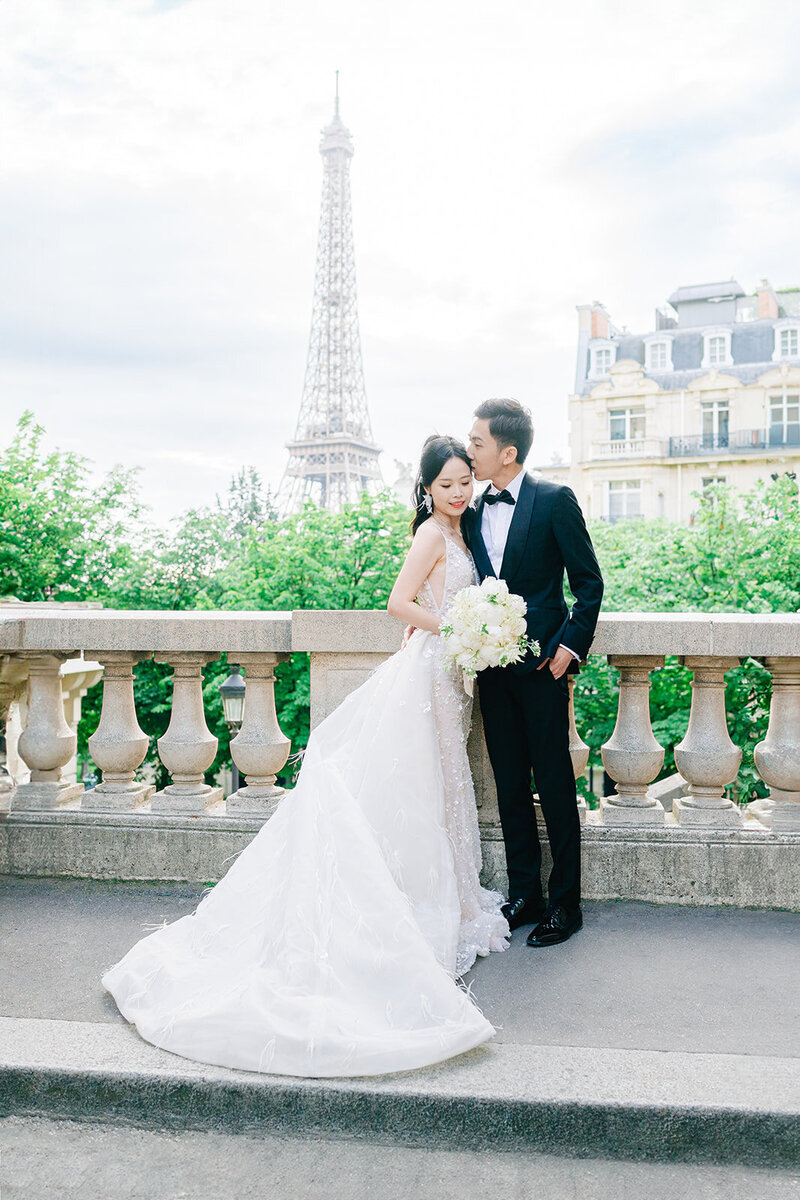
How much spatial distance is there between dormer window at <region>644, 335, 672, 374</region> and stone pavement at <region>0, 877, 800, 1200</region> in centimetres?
4656

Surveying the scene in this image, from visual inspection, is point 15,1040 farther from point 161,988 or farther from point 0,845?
point 0,845

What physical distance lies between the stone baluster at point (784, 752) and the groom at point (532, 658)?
921 mm

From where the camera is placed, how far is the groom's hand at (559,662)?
3.76m

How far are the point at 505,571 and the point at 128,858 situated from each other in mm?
2234

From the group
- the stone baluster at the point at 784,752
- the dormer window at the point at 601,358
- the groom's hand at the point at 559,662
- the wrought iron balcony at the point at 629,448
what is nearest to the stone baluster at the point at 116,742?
the groom's hand at the point at 559,662

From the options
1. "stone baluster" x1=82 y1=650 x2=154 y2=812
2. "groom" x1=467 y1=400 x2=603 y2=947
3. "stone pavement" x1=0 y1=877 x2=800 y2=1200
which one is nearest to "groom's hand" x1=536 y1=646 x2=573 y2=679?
"groom" x1=467 y1=400 x2=603 y2=947

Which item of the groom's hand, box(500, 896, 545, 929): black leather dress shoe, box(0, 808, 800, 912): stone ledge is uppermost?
the groom's hand

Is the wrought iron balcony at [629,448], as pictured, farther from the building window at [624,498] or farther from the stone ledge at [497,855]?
the stone ledge at [497,855]

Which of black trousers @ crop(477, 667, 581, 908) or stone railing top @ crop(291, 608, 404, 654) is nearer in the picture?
black trousers @ crop(477, 667, 581, 908)

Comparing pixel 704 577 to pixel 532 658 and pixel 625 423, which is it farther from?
pixel 625 423

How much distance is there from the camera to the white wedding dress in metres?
2.81

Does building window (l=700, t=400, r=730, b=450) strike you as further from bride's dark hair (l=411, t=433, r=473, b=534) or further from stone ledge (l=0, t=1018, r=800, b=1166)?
stone ledge (l=0, t=1018, r=800, b=1166)

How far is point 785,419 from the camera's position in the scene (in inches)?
1682

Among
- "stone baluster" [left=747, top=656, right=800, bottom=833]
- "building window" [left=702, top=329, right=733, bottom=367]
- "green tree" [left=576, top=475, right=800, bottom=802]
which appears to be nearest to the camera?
"stone baluster" [left=747, top=656, right=800, bottom=833]
